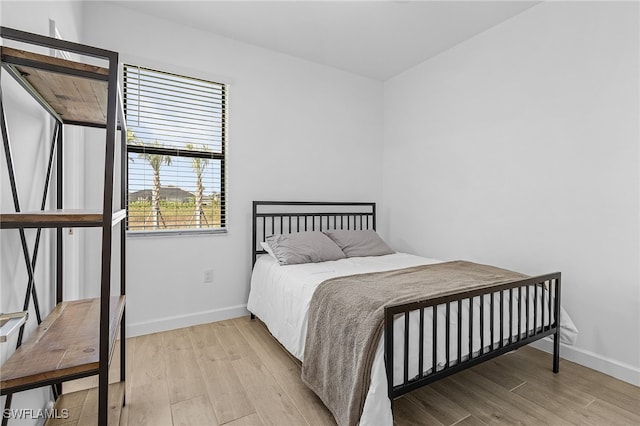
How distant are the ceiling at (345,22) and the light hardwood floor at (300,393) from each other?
260 cm

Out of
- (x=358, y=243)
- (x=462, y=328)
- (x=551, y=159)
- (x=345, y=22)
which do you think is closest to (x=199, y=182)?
(x=358, y=243)

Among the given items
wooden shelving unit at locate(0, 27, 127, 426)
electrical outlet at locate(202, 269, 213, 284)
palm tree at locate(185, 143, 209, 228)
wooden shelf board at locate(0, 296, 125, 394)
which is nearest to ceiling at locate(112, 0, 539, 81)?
palm tree at locate(185, 143, 209, 228)

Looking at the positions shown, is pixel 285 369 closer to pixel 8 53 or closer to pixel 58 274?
pixel 58 274

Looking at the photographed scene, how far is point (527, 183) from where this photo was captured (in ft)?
8.30

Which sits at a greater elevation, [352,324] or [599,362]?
[352,324]

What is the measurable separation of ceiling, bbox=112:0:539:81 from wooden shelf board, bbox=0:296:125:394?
7.59ft

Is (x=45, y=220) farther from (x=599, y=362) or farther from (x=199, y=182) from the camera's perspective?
(x=599, y=362)

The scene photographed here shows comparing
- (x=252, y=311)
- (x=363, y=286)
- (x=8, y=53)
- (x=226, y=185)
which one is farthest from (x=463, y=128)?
(x=8, y=53)

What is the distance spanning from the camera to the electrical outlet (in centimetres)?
288

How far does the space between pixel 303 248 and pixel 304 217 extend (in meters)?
0.68

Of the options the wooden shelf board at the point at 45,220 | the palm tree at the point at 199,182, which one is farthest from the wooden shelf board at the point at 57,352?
the palm tree at the point at 199,182

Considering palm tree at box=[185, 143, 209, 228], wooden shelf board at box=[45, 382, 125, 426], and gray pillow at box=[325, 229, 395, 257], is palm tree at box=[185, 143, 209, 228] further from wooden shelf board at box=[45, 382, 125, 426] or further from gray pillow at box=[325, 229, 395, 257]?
wooden shelf board at box=[45, 382, 125, 426]

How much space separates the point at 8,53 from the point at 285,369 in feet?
6.58

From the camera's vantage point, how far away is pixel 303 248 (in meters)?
Answer: 2.74
